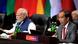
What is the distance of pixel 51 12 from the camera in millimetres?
5312

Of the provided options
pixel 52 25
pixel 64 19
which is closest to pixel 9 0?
pixel 52 25

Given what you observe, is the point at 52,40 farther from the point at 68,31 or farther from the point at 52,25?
the point at 52,25

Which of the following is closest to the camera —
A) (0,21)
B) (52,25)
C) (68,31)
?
(68,31)

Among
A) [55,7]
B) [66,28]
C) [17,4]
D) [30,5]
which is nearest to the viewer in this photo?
[66,28]

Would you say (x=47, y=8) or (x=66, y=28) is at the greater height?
(x=47, y=8)

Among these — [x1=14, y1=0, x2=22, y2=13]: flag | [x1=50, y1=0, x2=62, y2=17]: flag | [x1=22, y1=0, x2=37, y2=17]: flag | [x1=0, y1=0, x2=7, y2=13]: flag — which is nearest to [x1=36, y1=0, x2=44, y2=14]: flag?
[x1=22, y1=0, x2=37, y2=17]: flag

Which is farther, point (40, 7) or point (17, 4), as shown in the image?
point (17, 4)

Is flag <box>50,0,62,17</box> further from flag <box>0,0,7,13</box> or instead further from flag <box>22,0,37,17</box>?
flag <box>0,0,7,13</box>

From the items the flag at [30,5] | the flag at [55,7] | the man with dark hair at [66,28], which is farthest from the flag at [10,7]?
the man with dark hair at [66,28]

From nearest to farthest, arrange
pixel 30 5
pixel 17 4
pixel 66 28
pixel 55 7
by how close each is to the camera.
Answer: pixel 66 28
pixel 55 7
pixel 30 5
pixel 17 4

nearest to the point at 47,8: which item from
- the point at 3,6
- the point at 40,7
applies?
the point at 40,7

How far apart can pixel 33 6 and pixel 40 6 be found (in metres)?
0.14

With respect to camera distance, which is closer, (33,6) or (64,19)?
(64,19)

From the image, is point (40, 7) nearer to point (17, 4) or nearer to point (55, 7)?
point (55, 7)
